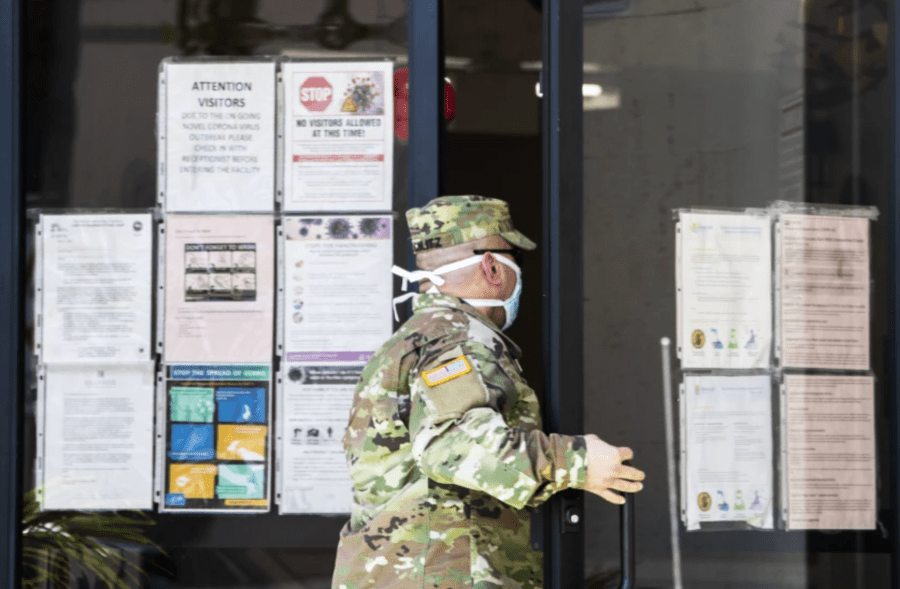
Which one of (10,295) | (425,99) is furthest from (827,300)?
(10,295)

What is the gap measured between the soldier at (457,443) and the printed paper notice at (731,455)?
2.93 ft

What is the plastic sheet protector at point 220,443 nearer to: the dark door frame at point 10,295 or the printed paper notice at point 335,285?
the printed paper notice at point 335,285

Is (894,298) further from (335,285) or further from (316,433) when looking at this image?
(316,433)

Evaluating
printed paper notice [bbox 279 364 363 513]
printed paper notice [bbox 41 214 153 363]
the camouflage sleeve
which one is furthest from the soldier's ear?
printed paper notice [bbox 41 214 153 363]

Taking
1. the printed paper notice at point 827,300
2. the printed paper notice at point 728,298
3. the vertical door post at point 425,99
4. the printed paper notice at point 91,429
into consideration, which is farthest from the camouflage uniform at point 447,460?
the printed paper notice at point 827,300

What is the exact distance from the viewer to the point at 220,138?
281 cm

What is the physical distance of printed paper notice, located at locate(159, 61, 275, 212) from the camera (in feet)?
9.18

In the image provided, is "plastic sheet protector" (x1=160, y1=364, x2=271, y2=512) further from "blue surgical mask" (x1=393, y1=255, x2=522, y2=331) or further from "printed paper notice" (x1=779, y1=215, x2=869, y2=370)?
"printed paper notice" (x1=779, y1=215, x2=869, y2=370)

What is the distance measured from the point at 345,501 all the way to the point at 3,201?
4.81 ft

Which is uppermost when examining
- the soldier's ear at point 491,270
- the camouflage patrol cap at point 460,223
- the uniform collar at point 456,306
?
the camouflage patrol cap at point 460,223

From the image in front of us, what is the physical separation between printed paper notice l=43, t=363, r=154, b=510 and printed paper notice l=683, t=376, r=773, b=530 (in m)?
1.81

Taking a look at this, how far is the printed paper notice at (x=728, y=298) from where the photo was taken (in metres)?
2.76

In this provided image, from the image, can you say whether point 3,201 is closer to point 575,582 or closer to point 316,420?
point 316,420

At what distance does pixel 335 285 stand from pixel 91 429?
94 centimetres
